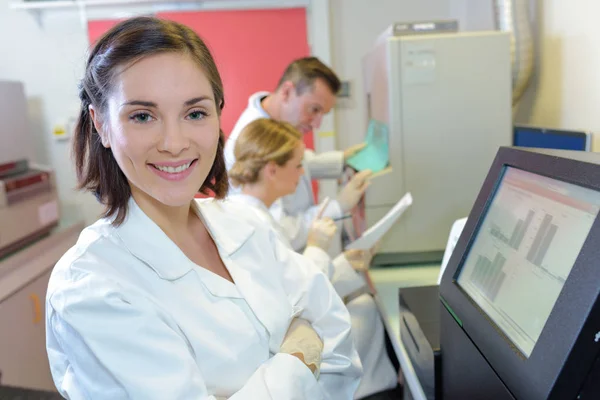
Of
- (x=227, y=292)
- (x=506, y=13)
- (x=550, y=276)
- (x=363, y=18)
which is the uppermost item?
(x=363, y=18)

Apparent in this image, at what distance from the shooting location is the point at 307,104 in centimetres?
195

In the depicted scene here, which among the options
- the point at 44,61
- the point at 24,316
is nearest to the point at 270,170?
the point at 24,316

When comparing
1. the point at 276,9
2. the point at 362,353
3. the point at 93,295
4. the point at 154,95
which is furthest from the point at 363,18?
the point at 93,295

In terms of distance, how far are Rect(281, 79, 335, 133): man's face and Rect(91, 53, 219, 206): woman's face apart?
3.73 feet

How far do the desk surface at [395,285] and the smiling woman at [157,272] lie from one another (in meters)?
0.29

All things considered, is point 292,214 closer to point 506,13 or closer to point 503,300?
point 506,13

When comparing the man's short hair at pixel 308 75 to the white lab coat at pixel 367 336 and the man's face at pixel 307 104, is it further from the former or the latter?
the white lab coat at pixel 367 336

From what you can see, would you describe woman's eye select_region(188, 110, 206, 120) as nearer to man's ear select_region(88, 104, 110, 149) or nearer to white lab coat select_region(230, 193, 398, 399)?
man's ear select_region(88, 104, 110, 149)

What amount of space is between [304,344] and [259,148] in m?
0.87

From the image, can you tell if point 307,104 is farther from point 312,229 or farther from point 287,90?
point 312,229

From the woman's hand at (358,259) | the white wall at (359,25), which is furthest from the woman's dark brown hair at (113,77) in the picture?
the white wall at (359,25)

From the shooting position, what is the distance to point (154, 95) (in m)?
0.76

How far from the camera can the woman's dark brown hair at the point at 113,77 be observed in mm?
778

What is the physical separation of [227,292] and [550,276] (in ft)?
1.70
